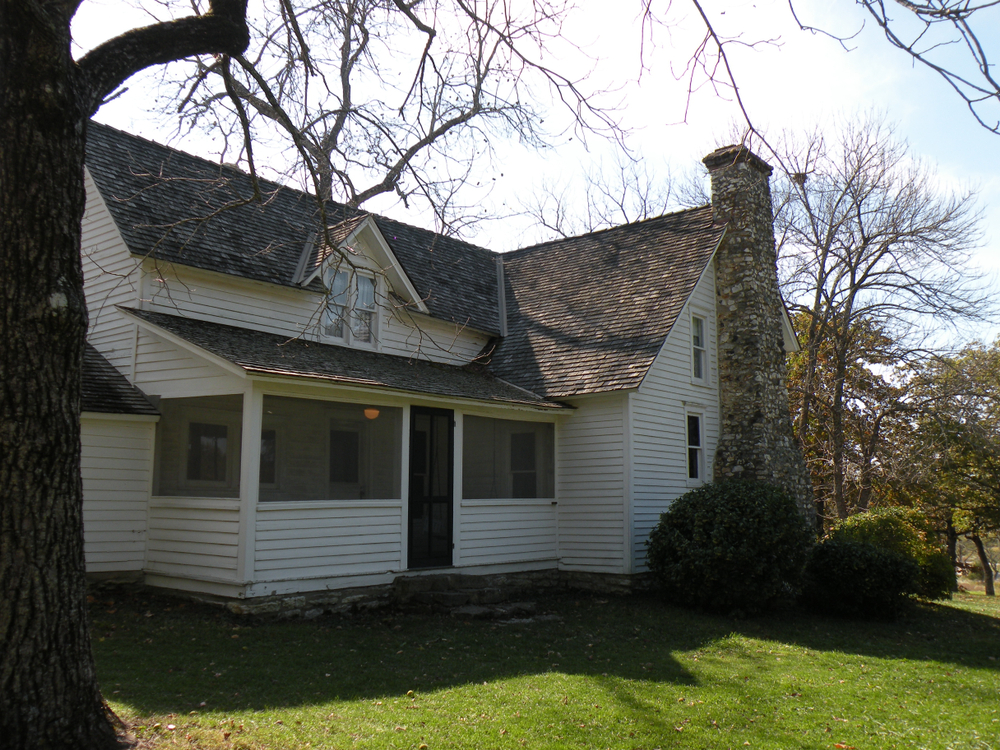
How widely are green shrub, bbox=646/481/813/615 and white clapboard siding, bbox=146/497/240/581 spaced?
669 centimetres

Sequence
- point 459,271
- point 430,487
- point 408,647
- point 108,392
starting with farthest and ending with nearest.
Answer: point 459,271, point 430,487, point 108,392, point 408,647

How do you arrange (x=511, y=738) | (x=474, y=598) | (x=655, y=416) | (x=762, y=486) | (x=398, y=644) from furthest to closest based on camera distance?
(x=655, y=416), (x=762, y=486), (x=474, y=598), (x=398, y=644), (x=511, y=738)

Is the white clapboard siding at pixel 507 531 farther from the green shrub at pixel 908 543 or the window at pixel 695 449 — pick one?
the green shrub at pixel 908 543

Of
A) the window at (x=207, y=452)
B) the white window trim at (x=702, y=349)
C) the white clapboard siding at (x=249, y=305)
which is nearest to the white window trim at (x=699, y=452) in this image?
the white window trim at (x=702, y=349)

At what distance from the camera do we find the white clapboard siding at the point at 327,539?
10.3 metres

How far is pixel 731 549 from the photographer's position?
39.0 ft

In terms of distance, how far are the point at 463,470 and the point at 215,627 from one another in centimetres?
500

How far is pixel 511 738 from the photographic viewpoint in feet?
19.5

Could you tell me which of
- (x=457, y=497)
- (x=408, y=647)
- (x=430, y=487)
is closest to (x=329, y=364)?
(x=430, y=487)

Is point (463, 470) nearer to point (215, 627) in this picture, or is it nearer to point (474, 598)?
point (474, 598)

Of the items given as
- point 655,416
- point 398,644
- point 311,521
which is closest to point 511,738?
point 398,644

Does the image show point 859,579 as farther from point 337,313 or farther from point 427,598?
point 337,313

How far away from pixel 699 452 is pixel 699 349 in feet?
6.92

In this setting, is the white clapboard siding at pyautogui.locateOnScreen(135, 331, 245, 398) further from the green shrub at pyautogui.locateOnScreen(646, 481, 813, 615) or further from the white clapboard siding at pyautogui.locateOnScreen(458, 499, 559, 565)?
the green shrub at pyautogui.locateOnScreen(646, 481, 813, 615)
